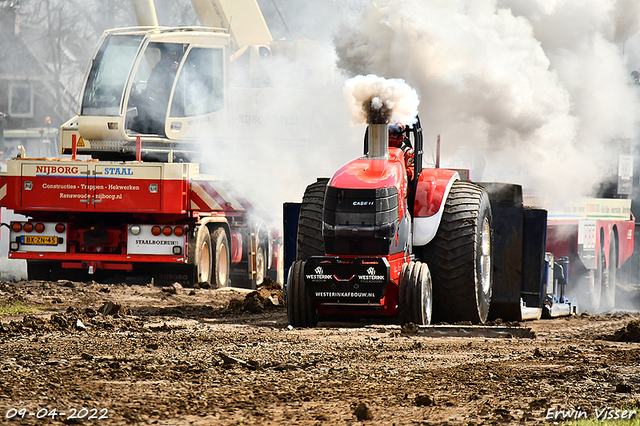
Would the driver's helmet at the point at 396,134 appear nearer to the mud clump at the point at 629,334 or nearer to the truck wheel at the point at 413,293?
the truck wheel at the point at 413,293

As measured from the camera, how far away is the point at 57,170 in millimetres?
13508

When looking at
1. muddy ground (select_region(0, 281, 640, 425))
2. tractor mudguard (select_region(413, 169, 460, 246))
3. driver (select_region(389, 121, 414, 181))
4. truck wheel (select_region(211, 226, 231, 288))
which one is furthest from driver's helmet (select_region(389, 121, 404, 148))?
truck wheel (select_region(211, 226, 231, 288))

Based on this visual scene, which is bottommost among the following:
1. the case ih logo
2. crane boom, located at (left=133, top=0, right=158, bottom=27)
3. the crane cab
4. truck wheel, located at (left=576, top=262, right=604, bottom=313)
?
truck wheel, located at (left=576, top=262, right=604, bottom=313)

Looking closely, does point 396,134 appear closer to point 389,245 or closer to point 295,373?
point 389,245

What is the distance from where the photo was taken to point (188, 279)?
569 inches

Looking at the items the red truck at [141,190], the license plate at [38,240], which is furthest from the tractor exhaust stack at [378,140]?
the license plate at [38,240]

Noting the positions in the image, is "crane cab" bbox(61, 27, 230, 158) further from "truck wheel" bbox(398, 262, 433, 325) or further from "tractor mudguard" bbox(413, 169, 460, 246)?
→ "truck wheel" bbox(398, 262, 433, 325)

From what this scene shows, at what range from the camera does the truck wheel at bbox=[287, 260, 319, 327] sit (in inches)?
344

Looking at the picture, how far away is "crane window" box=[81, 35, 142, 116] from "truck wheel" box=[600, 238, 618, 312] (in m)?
9.76

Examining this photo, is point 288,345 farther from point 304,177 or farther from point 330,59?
point 330,59

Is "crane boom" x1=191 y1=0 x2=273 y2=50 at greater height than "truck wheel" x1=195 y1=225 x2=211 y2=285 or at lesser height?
greater

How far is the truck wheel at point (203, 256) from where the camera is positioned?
14.2 metres

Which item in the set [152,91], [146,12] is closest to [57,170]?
[152,91]

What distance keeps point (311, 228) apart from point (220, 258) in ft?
20.6
